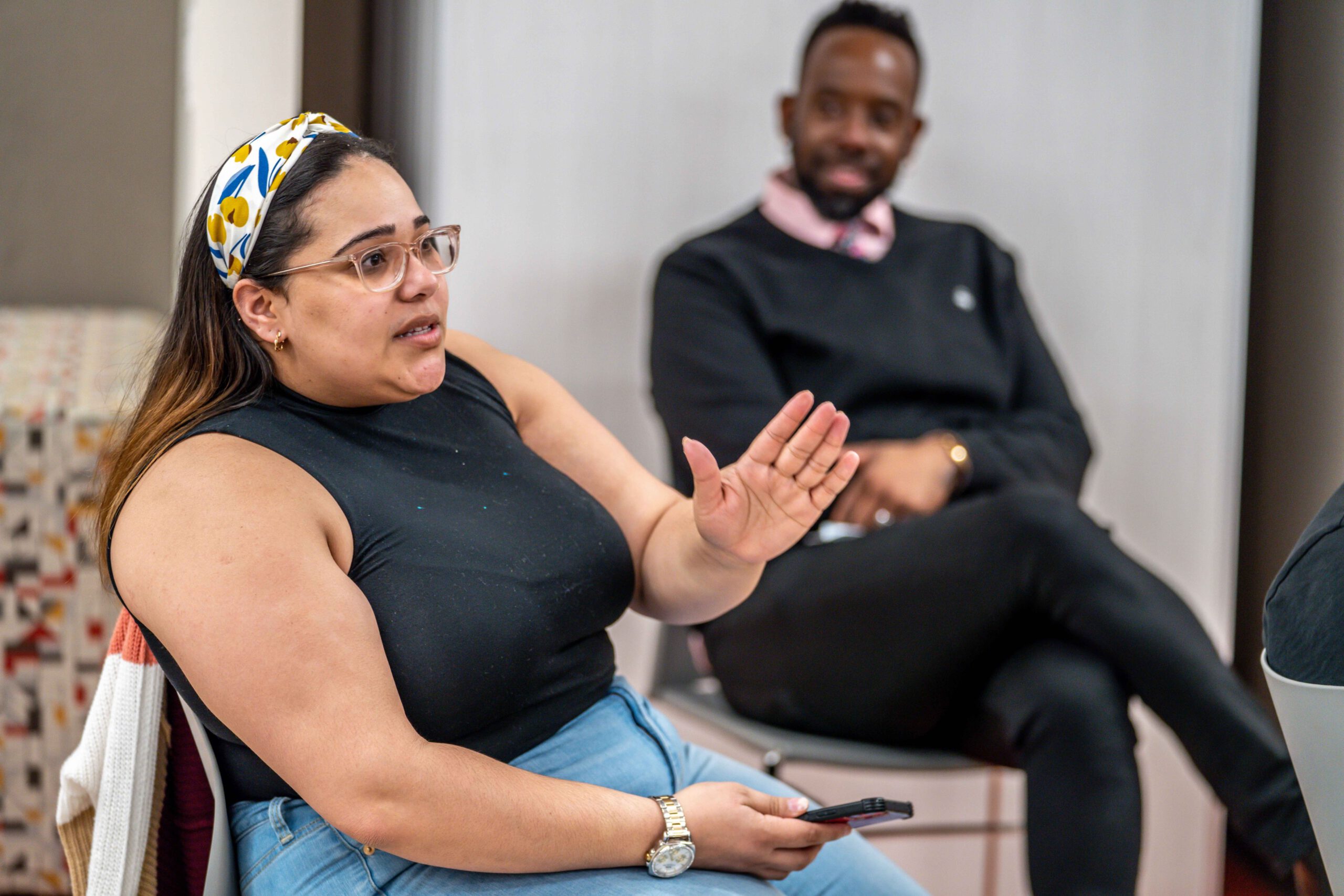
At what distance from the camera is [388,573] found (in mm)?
942

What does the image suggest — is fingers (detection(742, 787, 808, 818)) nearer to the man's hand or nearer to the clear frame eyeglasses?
the clear frame eyeglasses

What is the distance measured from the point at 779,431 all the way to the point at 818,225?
106cm

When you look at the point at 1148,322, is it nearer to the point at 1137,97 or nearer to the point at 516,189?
the point at 1137,97

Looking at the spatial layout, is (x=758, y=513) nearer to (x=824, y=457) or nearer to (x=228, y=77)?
(x=824, y=457)

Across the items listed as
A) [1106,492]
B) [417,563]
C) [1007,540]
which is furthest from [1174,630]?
[1106,492]

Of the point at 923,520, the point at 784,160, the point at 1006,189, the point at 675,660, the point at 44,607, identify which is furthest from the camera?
the point at 1006,189

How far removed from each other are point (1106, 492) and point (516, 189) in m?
1.45

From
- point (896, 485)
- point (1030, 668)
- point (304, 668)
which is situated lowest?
point (1030, 668)

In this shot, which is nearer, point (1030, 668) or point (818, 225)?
point (1030, 668)

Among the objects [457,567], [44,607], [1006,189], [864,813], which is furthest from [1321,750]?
[1006,189]

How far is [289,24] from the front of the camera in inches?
78.1

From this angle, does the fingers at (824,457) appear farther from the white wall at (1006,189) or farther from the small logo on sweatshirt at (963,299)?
the white wall at (1006,189)

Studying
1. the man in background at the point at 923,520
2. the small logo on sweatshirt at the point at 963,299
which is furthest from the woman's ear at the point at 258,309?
the small logo on sweatshirt at the point at 963,299

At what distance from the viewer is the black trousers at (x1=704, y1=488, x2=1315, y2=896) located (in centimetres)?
128
